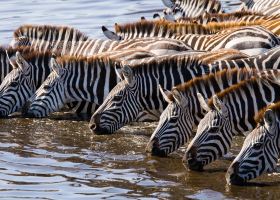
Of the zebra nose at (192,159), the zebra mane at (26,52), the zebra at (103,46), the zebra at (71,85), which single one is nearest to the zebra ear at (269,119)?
the zebra nose at (192,159)

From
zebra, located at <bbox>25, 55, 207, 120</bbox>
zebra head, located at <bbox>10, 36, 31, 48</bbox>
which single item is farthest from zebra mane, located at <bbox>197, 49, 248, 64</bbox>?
zebra head, located at <bbox>10, 36, 31, 48</bbox>

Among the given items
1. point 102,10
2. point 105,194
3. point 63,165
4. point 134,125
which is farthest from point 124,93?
point 102,10

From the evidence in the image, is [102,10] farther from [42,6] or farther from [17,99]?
[17,99]

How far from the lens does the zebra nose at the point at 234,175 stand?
11.1 meters

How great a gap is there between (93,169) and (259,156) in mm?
2226

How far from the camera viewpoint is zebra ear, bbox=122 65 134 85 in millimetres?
14092

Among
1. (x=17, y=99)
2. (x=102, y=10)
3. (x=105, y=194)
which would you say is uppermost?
(x=102, y=10)

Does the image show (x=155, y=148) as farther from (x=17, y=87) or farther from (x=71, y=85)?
(x=17, y=87)

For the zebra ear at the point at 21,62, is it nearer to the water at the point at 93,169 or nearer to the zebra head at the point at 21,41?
the water at the point at 93,169

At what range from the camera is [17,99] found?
16.0 meters

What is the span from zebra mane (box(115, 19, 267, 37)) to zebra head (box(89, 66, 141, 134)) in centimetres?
360

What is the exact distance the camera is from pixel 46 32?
18484 mm

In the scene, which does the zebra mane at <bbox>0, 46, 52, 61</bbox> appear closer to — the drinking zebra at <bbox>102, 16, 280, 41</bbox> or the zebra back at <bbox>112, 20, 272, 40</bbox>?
the drinking zebra at <bbox>102, 16, 280, 41</bbox>

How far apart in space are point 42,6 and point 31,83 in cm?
1272
